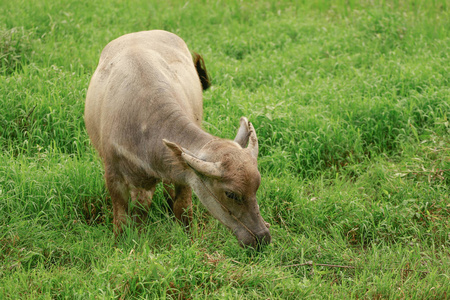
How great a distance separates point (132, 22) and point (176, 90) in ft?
14.5

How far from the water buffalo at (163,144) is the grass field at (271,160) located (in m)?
0.33

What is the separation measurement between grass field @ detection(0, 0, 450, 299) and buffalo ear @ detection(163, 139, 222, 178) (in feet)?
2.08

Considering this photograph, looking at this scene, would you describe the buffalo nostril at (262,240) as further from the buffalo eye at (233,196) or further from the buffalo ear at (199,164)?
the buffalo ear at (199,164)

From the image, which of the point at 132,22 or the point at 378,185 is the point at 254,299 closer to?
the point at 378,185

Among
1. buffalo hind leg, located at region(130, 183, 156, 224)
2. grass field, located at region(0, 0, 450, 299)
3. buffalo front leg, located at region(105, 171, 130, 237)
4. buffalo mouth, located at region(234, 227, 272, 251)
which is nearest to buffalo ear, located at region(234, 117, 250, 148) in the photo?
buffalo mouth, located at region(234, 227, 272, 251)

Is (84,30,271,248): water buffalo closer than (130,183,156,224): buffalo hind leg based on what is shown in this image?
Yes

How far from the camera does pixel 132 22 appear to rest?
8648 mm

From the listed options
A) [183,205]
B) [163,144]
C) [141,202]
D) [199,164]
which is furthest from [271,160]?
[199,164]

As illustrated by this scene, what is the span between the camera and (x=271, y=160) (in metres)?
5.38

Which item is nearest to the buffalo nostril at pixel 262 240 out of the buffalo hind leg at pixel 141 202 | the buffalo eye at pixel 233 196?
the buffalo eye at pixel 233 196

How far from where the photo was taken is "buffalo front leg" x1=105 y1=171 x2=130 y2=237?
4.53 m

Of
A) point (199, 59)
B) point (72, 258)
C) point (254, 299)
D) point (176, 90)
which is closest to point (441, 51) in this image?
point (199, 59)

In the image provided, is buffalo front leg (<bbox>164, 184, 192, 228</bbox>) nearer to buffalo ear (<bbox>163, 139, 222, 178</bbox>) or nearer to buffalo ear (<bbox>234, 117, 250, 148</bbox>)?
buffalo ear (<bbox>234, 117, 250, 148</bbox>)

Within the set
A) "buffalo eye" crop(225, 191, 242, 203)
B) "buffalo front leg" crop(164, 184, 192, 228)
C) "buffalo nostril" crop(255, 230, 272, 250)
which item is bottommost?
"buffalo front leg" crop(164, 184, 192, 228)
